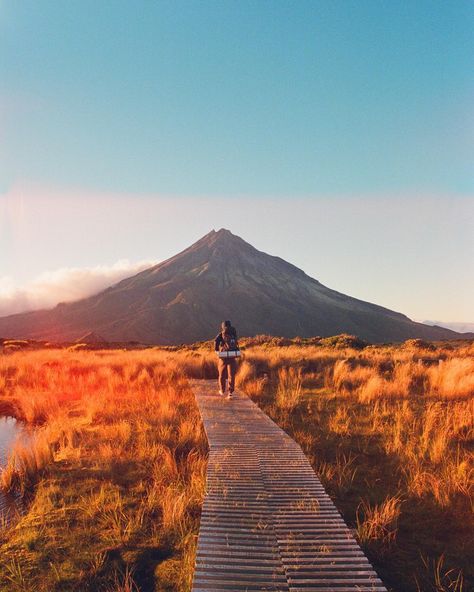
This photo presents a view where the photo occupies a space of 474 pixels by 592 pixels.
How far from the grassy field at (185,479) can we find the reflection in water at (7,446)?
0.85ft

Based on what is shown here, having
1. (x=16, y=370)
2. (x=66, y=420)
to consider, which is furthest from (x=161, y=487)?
(x=16, y=370)

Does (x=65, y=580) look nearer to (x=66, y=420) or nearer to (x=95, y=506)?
(x=95, y=506)

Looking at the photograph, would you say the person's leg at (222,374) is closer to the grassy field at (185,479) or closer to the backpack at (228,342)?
the backpack at (228,342)

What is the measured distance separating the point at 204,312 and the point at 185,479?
147 m

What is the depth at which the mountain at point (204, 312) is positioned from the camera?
142250 mm

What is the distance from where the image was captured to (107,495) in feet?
20.8

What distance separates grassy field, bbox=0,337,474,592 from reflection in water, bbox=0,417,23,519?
258mm

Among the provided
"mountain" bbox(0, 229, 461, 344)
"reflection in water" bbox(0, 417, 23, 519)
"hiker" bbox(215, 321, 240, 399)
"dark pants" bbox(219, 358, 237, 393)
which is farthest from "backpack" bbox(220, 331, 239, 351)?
"mountain" bbox(0, 229, 461, 344)

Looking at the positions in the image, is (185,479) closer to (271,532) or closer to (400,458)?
(271,532)

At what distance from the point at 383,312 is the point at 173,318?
333 ft

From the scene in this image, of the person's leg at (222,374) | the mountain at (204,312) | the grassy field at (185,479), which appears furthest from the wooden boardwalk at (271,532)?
the mountain at (204,312)

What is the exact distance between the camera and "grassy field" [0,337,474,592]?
15.4ft

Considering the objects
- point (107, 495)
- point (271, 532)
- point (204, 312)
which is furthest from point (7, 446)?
point (204, 312)

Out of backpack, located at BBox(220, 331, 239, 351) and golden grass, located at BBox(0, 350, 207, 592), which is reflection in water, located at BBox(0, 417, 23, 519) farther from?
backpack, located at BBox(220, 331, 239, 351)
